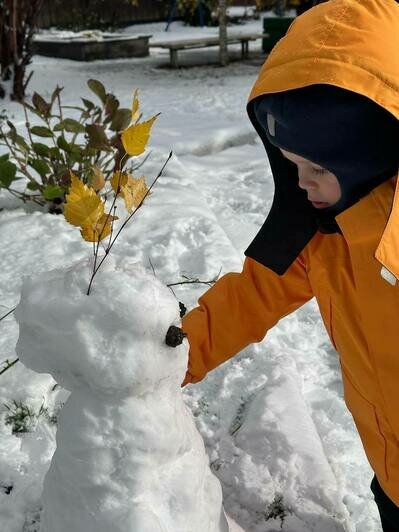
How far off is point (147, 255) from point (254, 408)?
3.75 ft

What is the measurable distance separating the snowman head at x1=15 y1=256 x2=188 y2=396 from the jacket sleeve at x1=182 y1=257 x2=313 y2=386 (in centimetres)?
45

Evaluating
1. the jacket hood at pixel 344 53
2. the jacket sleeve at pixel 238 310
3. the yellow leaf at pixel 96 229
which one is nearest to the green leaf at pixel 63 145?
the jacket sleeve at pixel 238 310

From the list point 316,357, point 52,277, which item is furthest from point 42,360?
point 316,357

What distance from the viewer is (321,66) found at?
111 centimetres

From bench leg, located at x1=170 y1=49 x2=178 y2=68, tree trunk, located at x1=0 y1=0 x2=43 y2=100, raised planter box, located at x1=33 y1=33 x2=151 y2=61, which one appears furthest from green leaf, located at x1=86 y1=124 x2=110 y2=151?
raised planter box, located at x1=33 y1=33 x2=151 y2=61

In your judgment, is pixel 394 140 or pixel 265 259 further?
pixel 265 259

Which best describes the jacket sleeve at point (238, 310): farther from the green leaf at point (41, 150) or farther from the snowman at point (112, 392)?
the green leaf at point (41, 150)

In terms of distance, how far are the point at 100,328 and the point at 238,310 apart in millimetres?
605

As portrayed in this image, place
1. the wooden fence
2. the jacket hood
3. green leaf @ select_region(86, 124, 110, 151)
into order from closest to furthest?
the jacket hood → green leaf @ select_region(86, 124, 110, 151) → the wooden fence

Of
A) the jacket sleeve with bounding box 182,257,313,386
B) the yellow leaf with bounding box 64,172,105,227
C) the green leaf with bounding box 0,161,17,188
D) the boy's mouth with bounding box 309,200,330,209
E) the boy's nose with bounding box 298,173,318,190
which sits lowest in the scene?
the green leaf with bounding box 0,161,17,188

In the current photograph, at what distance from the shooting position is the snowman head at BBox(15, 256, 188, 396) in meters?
0.97

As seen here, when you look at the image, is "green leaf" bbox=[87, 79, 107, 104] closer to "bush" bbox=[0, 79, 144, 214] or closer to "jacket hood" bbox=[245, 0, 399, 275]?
"bush" bbox=[0, 79, 144, 214]

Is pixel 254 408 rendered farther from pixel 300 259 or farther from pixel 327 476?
pixel 300 259

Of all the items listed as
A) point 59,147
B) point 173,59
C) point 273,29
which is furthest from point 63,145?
point 273,29
